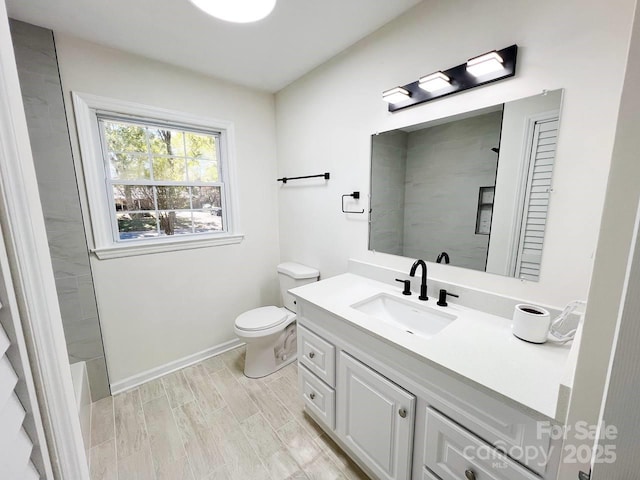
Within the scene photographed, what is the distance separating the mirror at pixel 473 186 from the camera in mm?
1112

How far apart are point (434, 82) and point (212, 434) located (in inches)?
93.2

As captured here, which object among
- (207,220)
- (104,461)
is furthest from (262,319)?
(104,461)

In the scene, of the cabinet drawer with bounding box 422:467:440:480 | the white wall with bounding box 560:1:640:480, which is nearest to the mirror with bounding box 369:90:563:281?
the white wall with bounding box 560:1:640:480

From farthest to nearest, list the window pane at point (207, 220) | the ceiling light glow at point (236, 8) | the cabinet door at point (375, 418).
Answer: the window pane at point (207, 220), the ceiling light glow at point (236, 8), the cabinet door at point (375, 418)

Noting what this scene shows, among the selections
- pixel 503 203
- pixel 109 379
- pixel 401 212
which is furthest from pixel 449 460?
pixel 109 379

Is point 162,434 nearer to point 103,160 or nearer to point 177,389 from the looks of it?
point 177,389

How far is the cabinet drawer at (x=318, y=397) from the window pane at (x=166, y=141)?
194 centimetres

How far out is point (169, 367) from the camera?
7.04 ft

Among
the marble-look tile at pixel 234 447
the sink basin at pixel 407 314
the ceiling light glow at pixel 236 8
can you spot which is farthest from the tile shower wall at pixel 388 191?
the marble-look tile at pixel 234 447

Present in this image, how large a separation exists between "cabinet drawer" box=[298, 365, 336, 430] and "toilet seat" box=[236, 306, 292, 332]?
1.62 ft

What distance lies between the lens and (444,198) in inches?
55.5

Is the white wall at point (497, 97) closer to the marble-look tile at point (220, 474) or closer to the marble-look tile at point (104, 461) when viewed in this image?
the marble-look tile at point (220, 474)

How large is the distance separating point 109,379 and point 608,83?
3.18m

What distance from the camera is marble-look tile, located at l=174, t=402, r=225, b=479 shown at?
1.39 m
